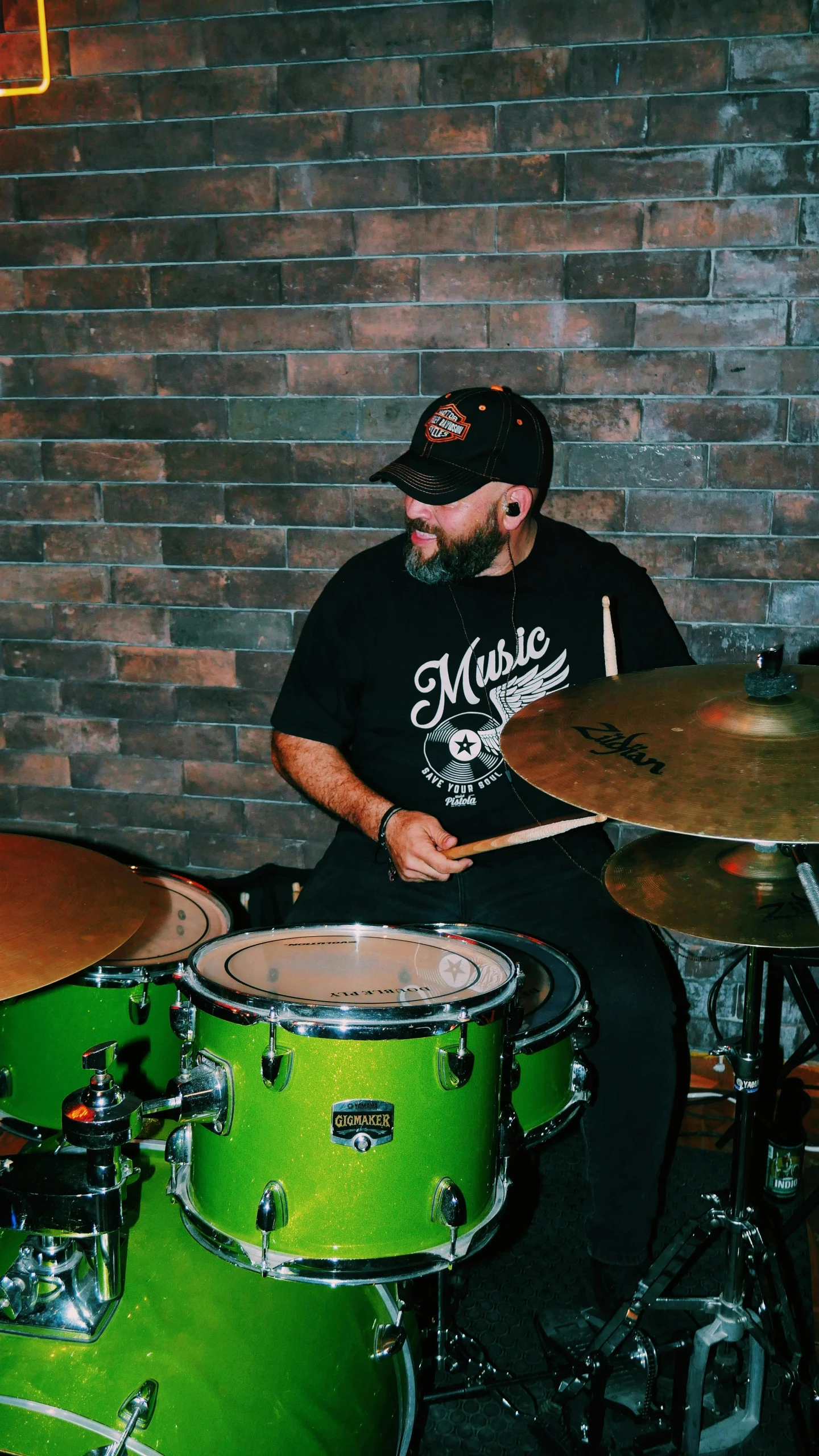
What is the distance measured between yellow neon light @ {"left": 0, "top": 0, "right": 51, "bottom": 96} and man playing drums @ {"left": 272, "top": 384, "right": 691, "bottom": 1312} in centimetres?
112

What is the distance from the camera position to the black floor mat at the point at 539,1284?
1.65 m

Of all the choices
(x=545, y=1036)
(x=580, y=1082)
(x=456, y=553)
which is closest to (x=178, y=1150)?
(x=545, y=1036)

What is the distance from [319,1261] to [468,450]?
1375mm

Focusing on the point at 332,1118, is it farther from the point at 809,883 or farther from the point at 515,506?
the point at 515,506

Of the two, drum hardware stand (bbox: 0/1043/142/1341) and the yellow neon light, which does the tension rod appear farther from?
the yellow neon light

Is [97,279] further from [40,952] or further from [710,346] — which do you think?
[40,952]

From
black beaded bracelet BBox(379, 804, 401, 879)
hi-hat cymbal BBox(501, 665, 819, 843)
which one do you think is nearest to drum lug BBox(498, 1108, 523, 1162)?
hi-hat cymbal BBox(501, 665, 819, 843)

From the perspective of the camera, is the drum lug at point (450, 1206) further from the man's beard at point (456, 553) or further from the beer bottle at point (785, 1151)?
the man's beard at point (456, 553)

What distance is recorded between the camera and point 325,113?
2289 millimetres

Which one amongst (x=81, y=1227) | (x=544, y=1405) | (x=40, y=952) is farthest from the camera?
(x=544, y=1405)

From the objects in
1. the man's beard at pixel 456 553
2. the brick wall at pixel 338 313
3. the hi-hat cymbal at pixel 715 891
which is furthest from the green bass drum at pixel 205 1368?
the brick wall at pixel 338 313

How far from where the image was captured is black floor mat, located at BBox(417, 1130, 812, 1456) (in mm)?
1648

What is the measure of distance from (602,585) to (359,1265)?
4.37ft

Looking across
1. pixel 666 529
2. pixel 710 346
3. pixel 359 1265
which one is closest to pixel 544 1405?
pixel 359 1265
